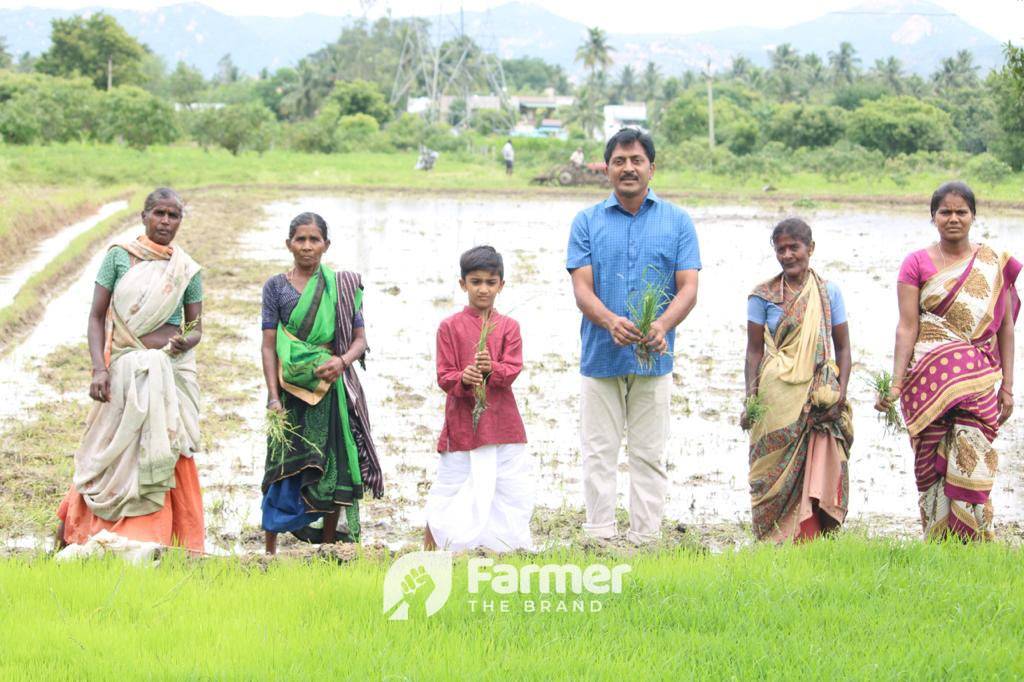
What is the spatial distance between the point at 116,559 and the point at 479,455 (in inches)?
57.0

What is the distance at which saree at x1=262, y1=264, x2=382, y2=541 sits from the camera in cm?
499

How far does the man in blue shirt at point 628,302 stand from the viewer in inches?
195

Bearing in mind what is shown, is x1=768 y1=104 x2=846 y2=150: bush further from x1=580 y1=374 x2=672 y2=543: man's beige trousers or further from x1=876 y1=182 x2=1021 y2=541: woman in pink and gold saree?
x1=580 y1=374 x2=672 y2=543: man's beige trousers

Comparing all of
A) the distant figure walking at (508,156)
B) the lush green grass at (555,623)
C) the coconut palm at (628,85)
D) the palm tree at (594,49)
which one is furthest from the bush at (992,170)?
the coconut palm at (628,85)

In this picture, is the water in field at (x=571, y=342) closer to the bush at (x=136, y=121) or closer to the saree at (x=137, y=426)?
the saree at (x=137, y=426)

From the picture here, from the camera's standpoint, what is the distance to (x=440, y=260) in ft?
58.7

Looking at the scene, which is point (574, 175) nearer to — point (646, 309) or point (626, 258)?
point (626, 258)

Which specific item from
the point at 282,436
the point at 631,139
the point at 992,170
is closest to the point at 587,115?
the point at 992,170

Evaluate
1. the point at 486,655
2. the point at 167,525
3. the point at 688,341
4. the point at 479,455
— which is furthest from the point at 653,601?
the point at 688,341

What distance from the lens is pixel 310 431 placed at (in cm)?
505

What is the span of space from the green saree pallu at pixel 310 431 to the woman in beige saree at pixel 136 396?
1.37 feet

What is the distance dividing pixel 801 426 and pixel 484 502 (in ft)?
4.59

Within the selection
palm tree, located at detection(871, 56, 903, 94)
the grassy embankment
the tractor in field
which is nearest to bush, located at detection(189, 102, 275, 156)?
the tractor in field

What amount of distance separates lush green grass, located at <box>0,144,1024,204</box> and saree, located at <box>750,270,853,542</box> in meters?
26.2
